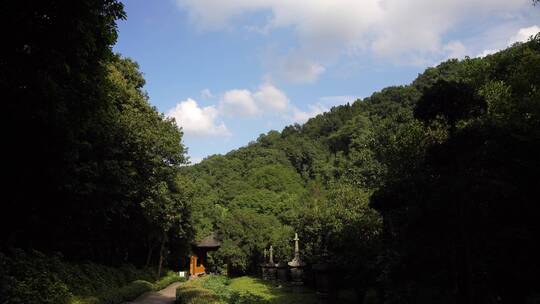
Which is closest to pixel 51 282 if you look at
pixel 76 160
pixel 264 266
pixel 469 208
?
pixel 76 160

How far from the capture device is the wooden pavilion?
48.8 meters

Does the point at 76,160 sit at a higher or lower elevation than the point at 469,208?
higher

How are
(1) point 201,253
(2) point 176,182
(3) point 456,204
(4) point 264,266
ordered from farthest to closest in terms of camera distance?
1. (1) point 201,253
2. (4) point 264,266
3. (2) point 176,182
4. (3) point 456,204

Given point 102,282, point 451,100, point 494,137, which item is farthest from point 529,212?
point 102,282

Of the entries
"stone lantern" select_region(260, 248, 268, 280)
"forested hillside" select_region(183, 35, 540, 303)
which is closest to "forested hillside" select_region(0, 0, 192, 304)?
A: "stone lantern" select_region(260, 248, 268, 280)

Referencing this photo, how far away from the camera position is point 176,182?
115 ft

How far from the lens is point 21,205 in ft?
62.7

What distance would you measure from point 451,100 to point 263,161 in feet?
219

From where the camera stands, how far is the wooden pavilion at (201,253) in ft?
160

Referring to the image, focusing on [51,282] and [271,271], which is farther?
[271,271]

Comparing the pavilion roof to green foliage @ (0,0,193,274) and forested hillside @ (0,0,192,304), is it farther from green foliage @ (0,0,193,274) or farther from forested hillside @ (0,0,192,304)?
forested hillside @ (0,0,192,304)

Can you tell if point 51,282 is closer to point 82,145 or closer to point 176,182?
point 82,145

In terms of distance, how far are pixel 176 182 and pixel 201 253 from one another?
→ 18418mm

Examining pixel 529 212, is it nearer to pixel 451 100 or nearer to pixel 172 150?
pixel 451 100
